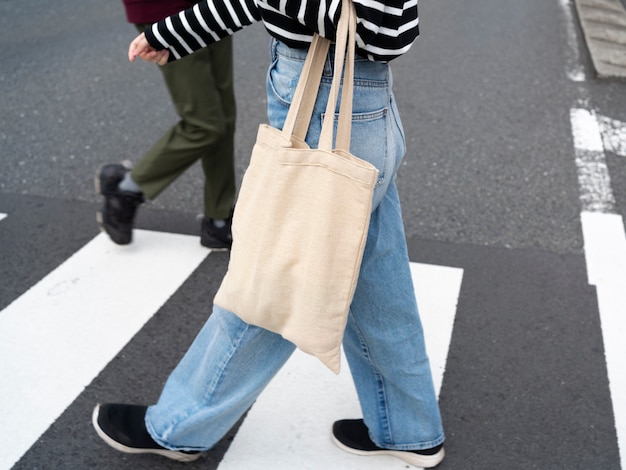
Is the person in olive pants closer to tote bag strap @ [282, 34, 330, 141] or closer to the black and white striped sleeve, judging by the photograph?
the black and white striped sleeve

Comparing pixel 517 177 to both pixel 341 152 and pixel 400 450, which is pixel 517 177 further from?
pixel 341 152

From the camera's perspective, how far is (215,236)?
12.7 ft

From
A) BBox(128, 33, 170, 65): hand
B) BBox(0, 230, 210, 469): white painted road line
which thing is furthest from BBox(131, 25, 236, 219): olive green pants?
BBox(128, 33, 170, 65): hand

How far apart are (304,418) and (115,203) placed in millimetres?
1544

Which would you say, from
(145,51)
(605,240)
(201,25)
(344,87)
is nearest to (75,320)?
(145,51)

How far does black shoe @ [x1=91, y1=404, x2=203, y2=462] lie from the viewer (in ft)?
7.98

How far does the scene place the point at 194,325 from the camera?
3297mm

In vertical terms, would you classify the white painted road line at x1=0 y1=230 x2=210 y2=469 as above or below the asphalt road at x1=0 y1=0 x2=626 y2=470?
above

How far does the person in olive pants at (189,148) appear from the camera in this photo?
3.36 m

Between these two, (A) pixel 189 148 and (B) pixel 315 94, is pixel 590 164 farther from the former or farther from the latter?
(B) pixel 315 94

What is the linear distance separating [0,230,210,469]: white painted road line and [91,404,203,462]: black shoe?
0.31 meters

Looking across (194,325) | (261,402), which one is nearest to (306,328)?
(261,402)

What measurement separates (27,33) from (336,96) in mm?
6982

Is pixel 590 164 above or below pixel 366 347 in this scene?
below
